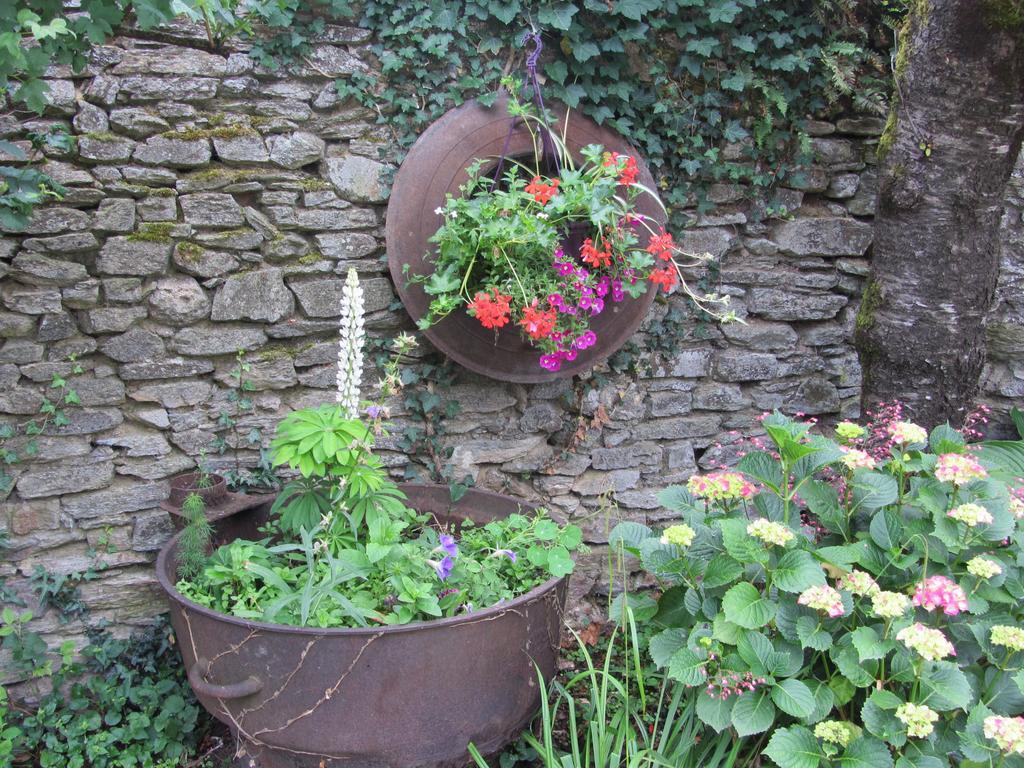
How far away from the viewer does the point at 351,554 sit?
7.05 feet

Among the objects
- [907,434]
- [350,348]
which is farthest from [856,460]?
[350,348]

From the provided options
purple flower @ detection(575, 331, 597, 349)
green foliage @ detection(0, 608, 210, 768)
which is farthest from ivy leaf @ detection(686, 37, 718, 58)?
green foliage @ detection(0, 608, 210, 768)

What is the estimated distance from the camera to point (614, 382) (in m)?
3.30

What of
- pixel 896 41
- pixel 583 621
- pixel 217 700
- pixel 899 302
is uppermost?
pixel 896 41

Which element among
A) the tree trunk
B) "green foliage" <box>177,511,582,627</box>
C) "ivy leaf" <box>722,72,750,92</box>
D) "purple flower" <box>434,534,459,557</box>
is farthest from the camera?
"ivy leaf" <box>722,72,750,92</box>

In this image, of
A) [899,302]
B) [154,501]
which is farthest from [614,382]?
[154,501]

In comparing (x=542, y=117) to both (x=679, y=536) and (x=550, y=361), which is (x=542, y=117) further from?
(x=679, y=536)

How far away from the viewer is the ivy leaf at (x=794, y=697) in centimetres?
186

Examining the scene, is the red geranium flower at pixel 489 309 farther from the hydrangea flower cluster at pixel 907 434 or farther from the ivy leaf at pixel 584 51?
the hydrangea flower cluster at pixel 907 434

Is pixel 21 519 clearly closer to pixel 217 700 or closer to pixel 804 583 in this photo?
pixel 217 700

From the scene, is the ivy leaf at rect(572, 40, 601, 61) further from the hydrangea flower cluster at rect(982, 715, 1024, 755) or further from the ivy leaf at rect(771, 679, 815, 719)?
the hydrangea flower cluster at rect(982, 715, 1024, 755)

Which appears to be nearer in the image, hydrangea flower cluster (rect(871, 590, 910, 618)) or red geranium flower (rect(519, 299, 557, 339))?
hydrangea flower cluster (rect(871, 590, 910, 618))

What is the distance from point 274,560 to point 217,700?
0.39 meters

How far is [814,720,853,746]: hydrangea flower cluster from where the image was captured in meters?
1.83
